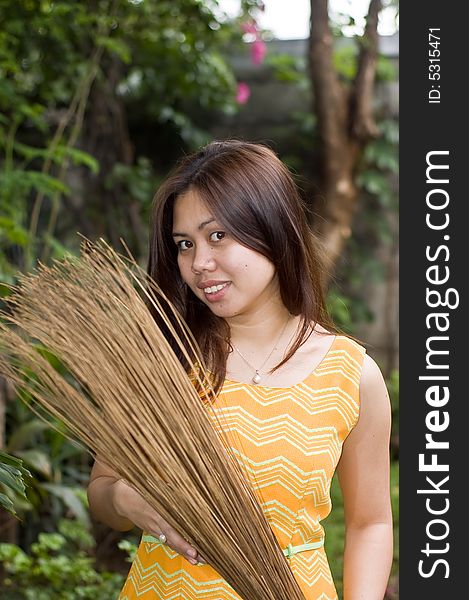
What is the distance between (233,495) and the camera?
118 centimetres

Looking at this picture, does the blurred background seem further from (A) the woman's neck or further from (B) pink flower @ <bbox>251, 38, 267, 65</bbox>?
(A) the woman's neck

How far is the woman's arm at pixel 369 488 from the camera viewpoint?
134 centimetres

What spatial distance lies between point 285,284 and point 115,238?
8.78ft

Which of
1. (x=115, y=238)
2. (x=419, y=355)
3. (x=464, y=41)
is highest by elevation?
(x=115, y=238)

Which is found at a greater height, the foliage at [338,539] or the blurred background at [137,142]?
the blurred background at [137,142]

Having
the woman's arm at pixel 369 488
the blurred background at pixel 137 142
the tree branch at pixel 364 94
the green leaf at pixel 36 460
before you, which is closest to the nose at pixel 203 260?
the woman's arm at pixel 369 488


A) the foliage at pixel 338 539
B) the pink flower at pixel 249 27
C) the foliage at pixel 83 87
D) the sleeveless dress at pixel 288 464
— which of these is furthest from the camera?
the pink flower at pixel 249 27

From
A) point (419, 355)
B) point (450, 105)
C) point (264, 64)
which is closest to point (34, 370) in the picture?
point (419, 355)

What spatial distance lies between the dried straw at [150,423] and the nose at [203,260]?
107 millimetres

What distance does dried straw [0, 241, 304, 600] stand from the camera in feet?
3.81

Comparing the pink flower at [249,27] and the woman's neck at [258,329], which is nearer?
the woman's neck at [258,329]

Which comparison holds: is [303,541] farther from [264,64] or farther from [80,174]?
[264,64]

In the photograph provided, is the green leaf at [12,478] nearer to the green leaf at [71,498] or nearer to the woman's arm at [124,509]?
the woman's arm at [124,509]

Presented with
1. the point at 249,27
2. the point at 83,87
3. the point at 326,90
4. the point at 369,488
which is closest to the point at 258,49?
the point at 249,27
